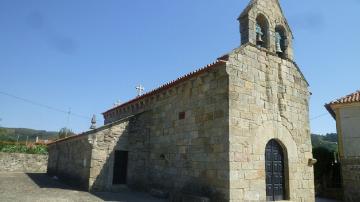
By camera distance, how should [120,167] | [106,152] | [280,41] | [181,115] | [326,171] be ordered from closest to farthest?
[181,115], [280,41], [106,152], [120,167], [326,171]

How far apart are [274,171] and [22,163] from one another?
748 inches

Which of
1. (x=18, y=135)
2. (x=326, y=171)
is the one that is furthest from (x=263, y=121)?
(x=18, y=135)

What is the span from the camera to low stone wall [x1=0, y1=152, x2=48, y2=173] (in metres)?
20.6

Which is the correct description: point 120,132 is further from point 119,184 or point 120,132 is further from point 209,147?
point 209,147

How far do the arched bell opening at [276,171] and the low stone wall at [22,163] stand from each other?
59.1 ft

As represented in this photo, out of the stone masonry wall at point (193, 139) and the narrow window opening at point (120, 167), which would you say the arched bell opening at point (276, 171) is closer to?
the stone masonry wall at point (193, 139)

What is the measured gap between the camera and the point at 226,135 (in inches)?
313

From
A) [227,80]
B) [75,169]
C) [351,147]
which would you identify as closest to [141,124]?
[75,169]

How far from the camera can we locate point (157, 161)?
10.8 m

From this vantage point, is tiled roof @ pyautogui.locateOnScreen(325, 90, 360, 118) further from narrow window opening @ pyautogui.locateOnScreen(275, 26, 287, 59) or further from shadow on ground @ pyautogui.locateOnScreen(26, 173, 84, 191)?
shadow on ground @ pyautogui.locateOnScreen(26, 173, 84, 191)

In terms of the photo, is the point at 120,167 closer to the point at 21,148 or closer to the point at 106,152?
the point at 106,152

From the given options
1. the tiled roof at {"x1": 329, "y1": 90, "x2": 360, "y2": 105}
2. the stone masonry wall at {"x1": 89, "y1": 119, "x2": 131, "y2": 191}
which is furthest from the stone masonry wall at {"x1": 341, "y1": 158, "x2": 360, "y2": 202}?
the stone masonry wall at {"x1": 89, "y1": 119, "x2": 131, "y2": 191}

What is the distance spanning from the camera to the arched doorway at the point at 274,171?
8.70 m

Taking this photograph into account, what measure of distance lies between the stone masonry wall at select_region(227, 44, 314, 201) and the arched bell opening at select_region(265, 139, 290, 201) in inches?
3.5
